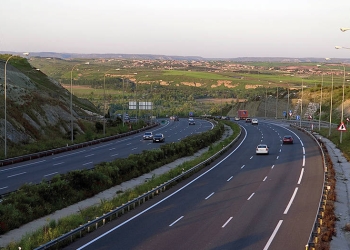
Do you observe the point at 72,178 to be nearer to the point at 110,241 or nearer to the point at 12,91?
the point at 110,241

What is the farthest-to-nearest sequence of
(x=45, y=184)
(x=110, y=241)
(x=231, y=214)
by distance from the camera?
(x=45, y=184) < (x=231, y=214) < (x=110, y=241)

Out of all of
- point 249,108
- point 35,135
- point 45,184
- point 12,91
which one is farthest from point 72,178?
point 249,108

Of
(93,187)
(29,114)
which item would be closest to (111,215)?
(93,187)

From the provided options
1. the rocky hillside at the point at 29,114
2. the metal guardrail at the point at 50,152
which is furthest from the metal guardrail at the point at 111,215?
the rocky hillside at the point at 29,114

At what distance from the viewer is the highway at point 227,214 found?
16312 millimetres

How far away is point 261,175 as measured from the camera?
1298 inches

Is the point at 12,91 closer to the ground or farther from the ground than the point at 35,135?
farther from the ground

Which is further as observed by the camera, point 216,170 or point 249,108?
point 249,108

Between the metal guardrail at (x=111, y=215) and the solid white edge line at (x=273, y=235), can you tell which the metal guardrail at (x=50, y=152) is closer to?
the metal guardrail at (x=111, y=215)

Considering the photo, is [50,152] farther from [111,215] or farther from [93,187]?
[111,215]

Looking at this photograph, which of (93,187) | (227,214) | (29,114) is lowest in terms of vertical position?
(93,187)

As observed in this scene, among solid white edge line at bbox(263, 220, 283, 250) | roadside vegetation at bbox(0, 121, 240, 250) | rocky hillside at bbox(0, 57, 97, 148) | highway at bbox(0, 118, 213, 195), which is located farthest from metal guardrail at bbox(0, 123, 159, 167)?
solid white edge line at bbox(263, 220, 283, 250)

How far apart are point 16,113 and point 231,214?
122 feet

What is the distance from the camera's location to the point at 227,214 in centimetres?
2092
